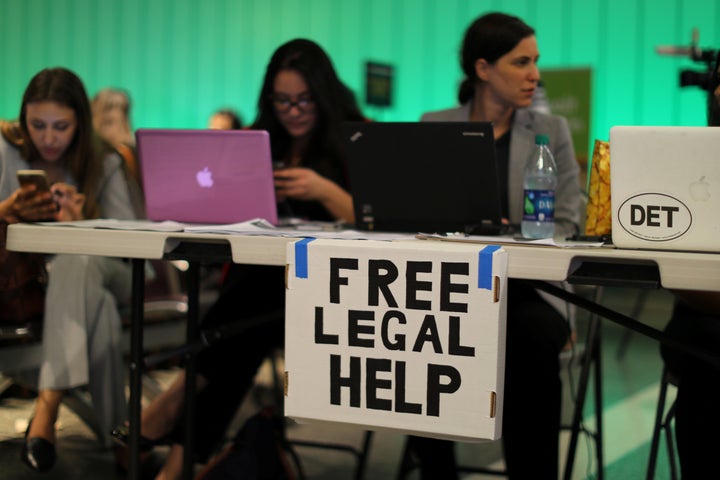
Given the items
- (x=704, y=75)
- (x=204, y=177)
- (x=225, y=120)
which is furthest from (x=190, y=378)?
(x=225, y=120)

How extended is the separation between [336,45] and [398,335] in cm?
449

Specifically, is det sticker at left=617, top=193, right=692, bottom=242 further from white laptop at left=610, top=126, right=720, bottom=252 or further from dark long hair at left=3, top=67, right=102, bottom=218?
dark long hair at left=3, top=67, right=102, bottom=218

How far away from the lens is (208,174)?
1.93m

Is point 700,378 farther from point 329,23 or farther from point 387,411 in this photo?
point 329,23

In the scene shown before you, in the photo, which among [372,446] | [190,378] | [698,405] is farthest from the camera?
[372,446]

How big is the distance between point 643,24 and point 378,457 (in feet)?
11.1

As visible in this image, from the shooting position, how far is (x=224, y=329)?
2.01 meters

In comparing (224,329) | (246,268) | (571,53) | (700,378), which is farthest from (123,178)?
(571,53)

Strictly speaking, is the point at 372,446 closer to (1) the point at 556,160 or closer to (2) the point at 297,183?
(2) the point at 297,183

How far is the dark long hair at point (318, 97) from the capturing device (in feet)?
7.97

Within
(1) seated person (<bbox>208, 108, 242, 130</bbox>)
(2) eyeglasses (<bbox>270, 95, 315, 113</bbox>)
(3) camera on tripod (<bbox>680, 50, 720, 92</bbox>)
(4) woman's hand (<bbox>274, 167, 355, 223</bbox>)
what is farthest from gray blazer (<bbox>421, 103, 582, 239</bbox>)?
(1) seated person (<bbox>208, 108, 242, 130</bbox>)

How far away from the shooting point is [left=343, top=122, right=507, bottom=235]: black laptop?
5.66ft

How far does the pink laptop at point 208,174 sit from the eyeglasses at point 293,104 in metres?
0.54

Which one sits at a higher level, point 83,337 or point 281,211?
point 281,211
